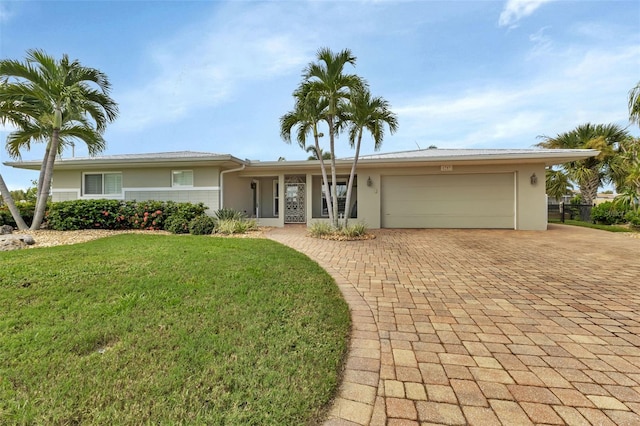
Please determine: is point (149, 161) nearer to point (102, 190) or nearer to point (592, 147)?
point (102, 190)

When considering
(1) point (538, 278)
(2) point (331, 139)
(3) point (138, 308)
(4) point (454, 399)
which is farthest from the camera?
(2) point (331, 139)

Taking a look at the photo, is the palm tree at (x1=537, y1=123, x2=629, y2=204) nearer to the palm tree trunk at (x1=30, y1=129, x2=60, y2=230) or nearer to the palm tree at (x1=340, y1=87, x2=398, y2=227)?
the palm tree at (x1=340, y1=87, x2=398, y2=227)

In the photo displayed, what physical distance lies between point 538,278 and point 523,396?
361cm

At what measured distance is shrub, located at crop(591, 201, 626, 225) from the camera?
13117 millimetres

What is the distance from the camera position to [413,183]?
1205 centimetres

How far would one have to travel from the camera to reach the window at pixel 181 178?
11.3 metres

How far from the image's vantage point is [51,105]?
8445 mm

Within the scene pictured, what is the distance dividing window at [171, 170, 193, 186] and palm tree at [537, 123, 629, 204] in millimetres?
19442

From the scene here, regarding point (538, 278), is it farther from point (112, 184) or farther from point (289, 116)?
point (112, 184)

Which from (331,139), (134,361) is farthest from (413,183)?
(134,361)

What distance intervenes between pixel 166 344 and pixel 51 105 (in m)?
10.3

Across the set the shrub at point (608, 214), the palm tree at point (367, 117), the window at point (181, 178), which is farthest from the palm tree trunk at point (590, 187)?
the window at point (181, 178)

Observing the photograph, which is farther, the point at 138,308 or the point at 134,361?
the point at 138,308

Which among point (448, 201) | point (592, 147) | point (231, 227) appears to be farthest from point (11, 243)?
point (592, 147)
